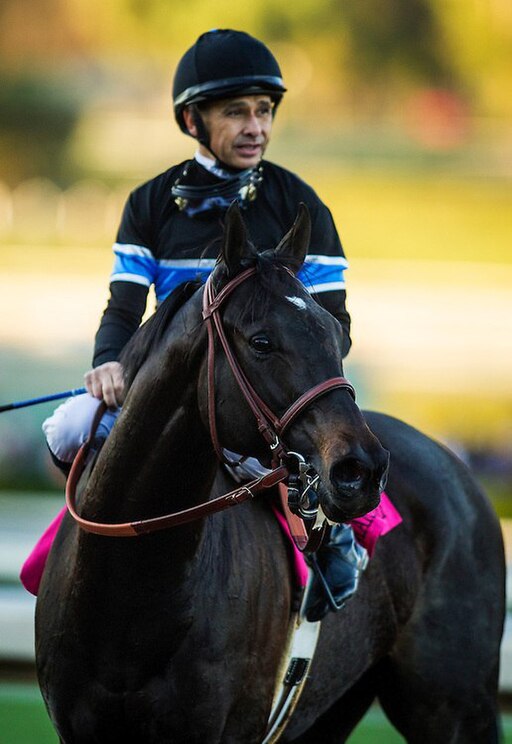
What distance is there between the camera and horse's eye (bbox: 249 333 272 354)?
8.08 ft

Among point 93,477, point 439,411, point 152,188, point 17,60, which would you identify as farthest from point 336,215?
point 93,477

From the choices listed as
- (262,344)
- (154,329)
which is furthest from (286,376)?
(154,329)

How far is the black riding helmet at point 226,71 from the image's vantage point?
3215mm

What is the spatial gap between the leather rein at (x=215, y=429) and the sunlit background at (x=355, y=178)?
4.93m

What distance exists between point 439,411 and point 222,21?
9.78ft

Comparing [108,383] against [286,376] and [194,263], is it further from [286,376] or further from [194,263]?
[286,376]

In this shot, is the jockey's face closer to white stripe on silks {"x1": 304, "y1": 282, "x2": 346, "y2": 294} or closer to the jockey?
the jockey

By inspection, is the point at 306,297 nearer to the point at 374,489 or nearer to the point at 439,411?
the point at 374,489

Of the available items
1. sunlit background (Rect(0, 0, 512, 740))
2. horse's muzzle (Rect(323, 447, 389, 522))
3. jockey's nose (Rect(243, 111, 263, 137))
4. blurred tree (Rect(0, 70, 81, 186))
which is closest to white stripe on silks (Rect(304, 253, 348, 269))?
jockey's nose (Rect(243, 111, 263, 137))

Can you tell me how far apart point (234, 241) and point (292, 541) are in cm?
95

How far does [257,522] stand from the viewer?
3.08 metres

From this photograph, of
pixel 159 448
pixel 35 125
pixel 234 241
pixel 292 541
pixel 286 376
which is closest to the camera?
pixel 286 376

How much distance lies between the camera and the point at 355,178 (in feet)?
25.9

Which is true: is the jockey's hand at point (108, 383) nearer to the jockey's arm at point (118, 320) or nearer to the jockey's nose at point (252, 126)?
the jockey's arm at point (118, 320)
